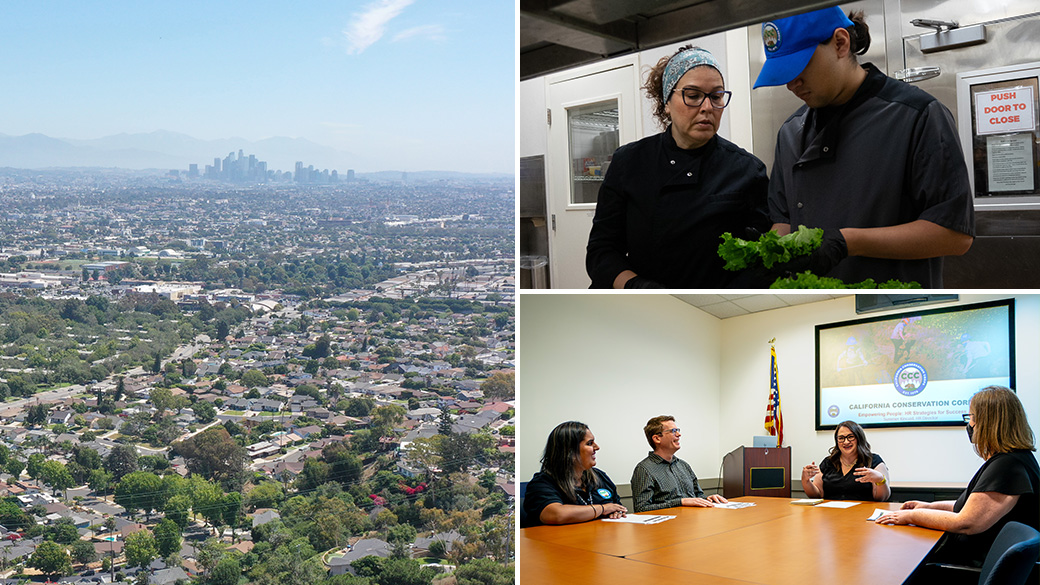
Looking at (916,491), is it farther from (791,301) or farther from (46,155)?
(46,155)

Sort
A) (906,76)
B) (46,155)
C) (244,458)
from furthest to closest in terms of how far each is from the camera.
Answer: (46,155) < (244,458) < (906,76)

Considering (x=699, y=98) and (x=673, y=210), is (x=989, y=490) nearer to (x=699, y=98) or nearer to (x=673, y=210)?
(x=673, y=210)

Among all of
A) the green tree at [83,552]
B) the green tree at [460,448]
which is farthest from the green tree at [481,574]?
the green tree at [83,552]

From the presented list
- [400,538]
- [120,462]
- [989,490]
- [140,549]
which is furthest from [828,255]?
[120,462]

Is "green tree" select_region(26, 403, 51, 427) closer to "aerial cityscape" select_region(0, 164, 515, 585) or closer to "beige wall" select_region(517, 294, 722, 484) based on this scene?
"aerial cityscape" select_region(0, 164, 515, 585)

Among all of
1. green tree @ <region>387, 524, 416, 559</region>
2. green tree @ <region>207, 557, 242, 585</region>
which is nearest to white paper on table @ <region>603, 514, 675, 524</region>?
green tree @ <region>387, 524, 416, 559</region>

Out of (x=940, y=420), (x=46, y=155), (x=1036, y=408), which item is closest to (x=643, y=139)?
(x=940, y=420)
